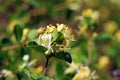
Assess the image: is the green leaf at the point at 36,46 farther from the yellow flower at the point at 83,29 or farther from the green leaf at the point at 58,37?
the yellow flower at the point at 83,29

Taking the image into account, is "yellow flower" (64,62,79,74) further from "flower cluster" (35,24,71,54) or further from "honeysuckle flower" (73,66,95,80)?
"flower cluster" (35,24,71,54)

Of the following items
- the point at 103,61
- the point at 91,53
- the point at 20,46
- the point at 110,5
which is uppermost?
the point at 20,46

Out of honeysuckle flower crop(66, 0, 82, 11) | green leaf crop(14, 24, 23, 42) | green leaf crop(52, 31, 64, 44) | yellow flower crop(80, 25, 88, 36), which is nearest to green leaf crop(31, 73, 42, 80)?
green leaf crop(52, 31, 64, 44)

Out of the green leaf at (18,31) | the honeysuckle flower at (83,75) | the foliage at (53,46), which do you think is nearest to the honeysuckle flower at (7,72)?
the foliage at (53,46)

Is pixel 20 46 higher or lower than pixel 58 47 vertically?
lower

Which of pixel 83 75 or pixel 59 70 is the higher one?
pixel 83 75

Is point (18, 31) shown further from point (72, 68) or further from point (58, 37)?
point (58, 37)

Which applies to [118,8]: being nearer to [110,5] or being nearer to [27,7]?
[110,5]

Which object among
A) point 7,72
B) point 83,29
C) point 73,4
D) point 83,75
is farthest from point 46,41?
point 73,4

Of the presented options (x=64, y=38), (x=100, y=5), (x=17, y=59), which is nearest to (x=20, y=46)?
(x=17, y=59)
